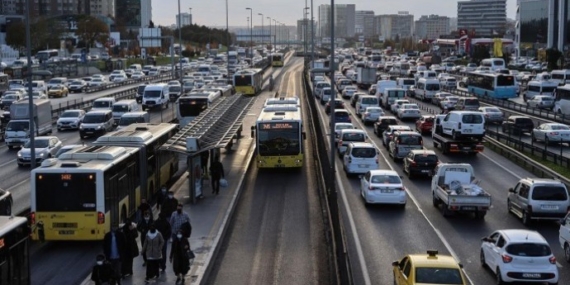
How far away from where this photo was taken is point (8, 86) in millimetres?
89000

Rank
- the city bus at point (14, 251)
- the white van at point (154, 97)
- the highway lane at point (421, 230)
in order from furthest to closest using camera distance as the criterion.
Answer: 1. the white van at point (154, 97)
2. the highway lane at point (421, 230)
3. the city bus at point (14, 251)

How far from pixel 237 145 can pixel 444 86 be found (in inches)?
1927

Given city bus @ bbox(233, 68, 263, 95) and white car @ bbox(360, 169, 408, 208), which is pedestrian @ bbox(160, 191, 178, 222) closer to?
white car @ bbox(360, 169, 408, 208)

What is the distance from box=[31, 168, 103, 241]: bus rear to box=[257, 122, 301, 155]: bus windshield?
622 inches

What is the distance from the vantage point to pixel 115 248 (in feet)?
63.7

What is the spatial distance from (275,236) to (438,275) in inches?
366

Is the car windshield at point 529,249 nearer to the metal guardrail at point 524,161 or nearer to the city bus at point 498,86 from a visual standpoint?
the metal guardrail at point 524,161

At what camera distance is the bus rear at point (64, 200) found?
74.9 feet

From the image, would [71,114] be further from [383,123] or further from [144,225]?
[144,225]

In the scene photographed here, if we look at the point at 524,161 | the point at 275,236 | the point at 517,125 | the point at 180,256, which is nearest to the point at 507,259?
the point at 180,256

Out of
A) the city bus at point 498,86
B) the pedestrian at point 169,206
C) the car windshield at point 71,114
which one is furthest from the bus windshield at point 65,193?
the city bus at point 498,86

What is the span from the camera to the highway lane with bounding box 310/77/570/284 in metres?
22.2

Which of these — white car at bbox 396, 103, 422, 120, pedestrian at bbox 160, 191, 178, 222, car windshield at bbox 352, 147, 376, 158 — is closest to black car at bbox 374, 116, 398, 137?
white car at bbox 396, 103, 422, 120

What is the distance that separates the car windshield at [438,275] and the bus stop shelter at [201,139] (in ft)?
46.1
